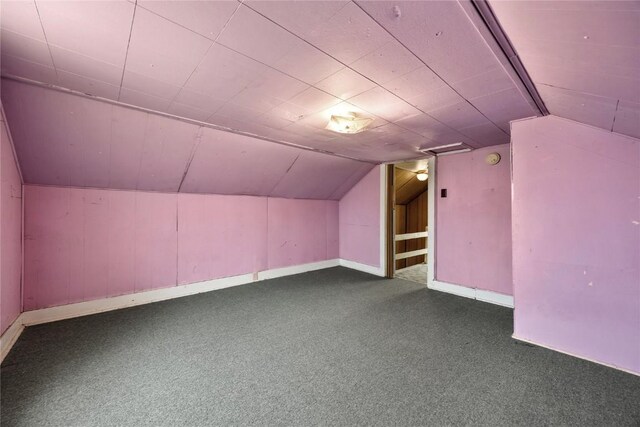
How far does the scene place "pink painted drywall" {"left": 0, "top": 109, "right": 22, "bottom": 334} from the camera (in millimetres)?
2025

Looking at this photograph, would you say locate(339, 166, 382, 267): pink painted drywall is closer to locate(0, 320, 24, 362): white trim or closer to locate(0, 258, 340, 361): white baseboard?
locate(0, 258, 340, 361): white baseboard

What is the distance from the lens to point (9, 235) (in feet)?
7.14

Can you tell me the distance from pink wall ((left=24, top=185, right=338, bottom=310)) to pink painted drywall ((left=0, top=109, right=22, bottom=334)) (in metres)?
0.17

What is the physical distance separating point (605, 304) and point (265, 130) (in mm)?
3452

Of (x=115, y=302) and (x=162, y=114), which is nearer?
(x=162, y=114)

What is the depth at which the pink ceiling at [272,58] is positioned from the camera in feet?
3.92

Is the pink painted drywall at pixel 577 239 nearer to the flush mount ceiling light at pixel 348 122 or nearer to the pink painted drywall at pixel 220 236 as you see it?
the flush mount ceiling light at pixel 348 122

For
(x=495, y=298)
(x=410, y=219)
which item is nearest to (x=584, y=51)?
(x=495, y=298)

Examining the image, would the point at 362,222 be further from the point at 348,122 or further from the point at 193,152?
the point at 193,152

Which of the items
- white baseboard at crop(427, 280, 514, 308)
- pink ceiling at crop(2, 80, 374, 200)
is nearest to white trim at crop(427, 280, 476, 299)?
white baseboard at crop(427, 280, 514, 308)

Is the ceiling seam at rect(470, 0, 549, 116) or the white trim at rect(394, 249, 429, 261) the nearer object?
the ceiling seam at rect(470, 0, 549, 116)

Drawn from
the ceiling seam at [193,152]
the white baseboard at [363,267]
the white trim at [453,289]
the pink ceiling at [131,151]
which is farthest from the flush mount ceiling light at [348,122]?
the white baseboard at [363,267]

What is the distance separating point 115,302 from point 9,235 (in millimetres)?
1264

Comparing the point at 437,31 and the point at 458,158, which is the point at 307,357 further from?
the point at 458,158
